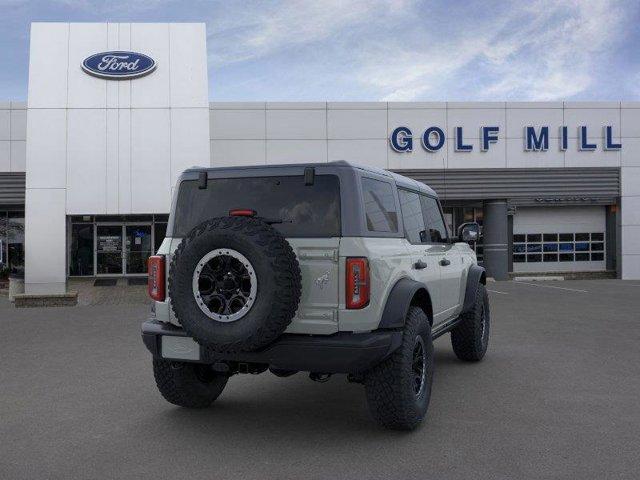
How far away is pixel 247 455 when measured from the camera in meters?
4.21

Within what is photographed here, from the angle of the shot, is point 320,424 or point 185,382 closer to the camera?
point 320,424

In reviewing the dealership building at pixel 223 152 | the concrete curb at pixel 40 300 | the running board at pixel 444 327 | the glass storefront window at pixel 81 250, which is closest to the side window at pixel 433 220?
the running board at pixel 444 327

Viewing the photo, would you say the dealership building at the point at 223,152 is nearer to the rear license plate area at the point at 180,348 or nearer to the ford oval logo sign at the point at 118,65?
the ford oval logo sign at the point at 118,65

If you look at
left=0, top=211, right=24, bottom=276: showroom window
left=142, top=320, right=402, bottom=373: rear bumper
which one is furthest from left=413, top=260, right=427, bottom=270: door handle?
left=0, top=211, right=24, bottom=276: showroom window

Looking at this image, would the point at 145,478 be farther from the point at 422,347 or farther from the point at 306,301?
the point at 422,347

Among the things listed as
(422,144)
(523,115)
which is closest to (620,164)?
(523,115)

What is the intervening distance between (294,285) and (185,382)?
1607mm

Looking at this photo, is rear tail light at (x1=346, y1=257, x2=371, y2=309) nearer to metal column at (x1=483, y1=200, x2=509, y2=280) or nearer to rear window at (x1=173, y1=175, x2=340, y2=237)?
rear window at (x1=173, y1=175, x2=340, y2=237)

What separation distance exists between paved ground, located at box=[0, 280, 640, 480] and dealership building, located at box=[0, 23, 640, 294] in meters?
11.9

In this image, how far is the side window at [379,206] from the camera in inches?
182

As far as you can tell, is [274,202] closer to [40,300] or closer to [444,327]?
[444,327]

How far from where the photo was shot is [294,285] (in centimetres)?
414

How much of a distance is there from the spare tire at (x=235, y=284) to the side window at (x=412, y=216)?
144 centimetres

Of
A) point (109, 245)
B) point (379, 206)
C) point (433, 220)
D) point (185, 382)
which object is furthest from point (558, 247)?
Result: point (185, 382)
